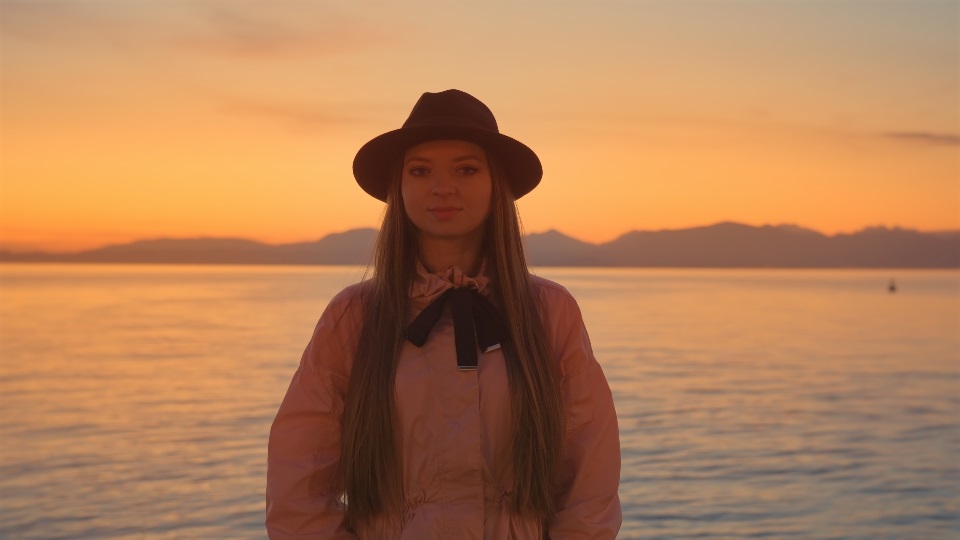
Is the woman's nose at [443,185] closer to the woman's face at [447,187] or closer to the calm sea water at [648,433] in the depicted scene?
the woman's face at [447,187]

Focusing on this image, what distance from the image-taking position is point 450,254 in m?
3.01

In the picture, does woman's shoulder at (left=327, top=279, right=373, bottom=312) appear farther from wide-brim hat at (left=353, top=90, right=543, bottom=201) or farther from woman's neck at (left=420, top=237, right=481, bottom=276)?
wide-brim hat at (left=353, top=90, right=543, bottom=201)

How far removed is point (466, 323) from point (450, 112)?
0.55m

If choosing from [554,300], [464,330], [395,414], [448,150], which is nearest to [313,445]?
[395,414]

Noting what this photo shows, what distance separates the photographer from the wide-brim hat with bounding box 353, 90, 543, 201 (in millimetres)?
2889

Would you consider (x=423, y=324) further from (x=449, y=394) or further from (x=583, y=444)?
(x=583, y=444)

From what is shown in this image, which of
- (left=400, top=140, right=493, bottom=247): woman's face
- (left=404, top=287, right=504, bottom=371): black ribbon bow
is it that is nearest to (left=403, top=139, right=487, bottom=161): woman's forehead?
(left=400, top=140, right=493, bottom=247): woman's face

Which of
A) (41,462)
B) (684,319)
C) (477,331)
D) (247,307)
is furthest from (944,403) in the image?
(247,307)

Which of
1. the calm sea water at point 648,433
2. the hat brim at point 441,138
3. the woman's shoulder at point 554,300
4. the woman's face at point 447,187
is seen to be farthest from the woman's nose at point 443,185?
the calm sea water at point 648,433

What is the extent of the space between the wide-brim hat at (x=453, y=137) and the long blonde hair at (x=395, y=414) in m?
0.32

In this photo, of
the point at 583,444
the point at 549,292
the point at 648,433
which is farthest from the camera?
the point at 648,433

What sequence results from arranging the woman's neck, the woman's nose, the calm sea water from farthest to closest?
1. the calm sea water
2. the woman's neck
3. the woman's nose

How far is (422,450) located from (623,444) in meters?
9.82

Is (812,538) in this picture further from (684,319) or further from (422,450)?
(684,319)
